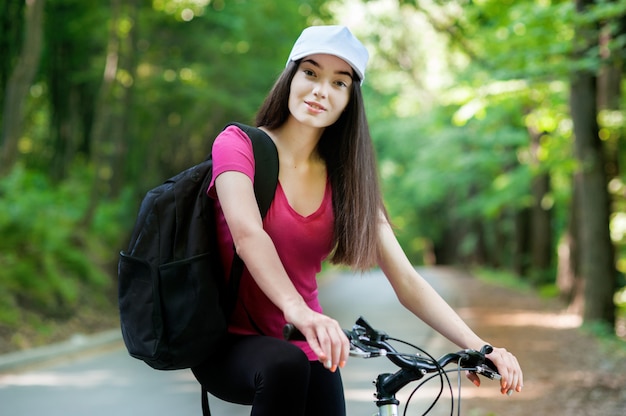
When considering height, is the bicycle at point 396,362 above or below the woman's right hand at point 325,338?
below

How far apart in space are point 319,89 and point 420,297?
2.37 feet

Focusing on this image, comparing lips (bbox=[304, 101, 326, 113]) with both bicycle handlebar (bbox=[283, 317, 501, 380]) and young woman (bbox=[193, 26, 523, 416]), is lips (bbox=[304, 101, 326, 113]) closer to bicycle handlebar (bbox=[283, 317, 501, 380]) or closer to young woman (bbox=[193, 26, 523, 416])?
young woman (bbox=[193, 26, 523, 416])

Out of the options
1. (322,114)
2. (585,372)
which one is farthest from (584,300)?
(322,114)

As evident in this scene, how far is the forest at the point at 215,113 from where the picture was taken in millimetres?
14133

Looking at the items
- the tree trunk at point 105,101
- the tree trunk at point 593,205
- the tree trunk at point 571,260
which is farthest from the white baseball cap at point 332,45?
the tree trunk at point 571,260

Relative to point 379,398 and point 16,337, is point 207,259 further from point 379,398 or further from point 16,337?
point 16,337

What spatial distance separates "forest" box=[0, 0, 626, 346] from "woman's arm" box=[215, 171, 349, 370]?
31.9 ft

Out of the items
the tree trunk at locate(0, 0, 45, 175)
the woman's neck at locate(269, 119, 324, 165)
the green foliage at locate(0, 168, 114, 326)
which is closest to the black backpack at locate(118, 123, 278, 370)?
the woman's neck at locate(269, 119, 324, 165)

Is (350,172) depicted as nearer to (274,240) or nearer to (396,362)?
(274,240)

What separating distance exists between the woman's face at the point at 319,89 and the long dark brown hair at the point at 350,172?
53 millimetres

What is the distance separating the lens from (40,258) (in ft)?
51.5

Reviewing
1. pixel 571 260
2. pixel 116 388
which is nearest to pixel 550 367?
pixel 116 388

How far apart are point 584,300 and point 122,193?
35.0ft

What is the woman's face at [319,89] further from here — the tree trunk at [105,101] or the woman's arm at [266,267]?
the tree trunk at [105,101]
